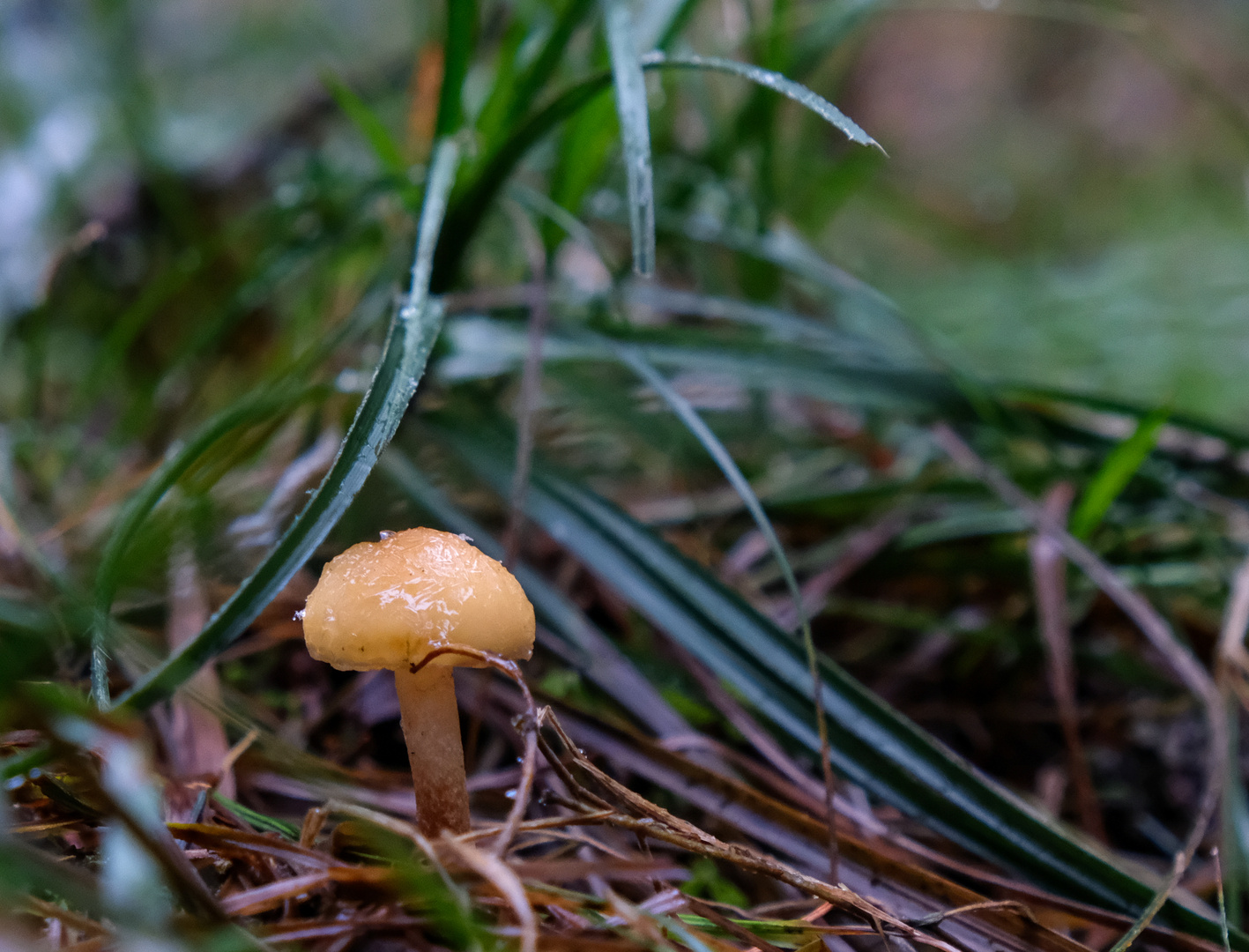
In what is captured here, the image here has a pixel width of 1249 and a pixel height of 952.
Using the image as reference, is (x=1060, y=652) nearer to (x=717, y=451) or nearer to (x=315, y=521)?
(x=717, y=451)

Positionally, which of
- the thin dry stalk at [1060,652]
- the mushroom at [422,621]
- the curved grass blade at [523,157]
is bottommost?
the thin dry stalk at [1060,652]

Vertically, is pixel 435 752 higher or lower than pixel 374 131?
lower

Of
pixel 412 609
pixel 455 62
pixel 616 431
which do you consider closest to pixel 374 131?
pixel 455 62

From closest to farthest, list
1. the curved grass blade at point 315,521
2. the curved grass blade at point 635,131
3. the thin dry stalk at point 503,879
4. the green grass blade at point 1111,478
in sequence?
the thin dry stalk at point 503,879 < the curved grass blade at point 315,521 < the curved grass blade at point 635,131 < the green grass blade at point 1111,478

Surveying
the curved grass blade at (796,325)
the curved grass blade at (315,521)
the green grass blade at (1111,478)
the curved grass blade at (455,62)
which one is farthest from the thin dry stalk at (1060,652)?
the curved grass blade at (455,62)

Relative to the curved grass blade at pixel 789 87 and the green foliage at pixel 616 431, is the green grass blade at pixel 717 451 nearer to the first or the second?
the green foliage at pixel 616 431

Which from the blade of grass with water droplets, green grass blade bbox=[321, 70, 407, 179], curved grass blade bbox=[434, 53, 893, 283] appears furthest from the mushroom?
green grass blade bbox=[321, 70, 407, 179]

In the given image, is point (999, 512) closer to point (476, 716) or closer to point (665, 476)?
point (665, 476)

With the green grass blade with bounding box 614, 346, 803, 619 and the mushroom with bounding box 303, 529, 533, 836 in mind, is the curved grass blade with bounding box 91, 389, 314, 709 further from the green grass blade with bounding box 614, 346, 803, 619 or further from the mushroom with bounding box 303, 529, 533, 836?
the green grass blade with bounding box 614, 346, 803, 619
